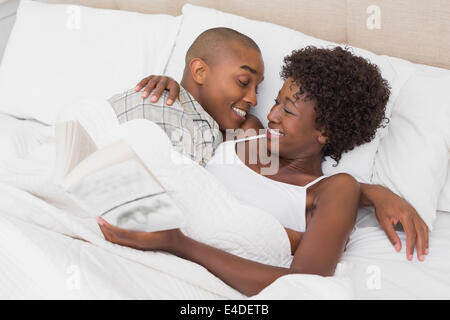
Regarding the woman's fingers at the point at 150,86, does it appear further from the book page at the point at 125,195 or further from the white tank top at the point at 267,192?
the book page at the point at 125,195

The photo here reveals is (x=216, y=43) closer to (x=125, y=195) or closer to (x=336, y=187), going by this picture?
(x=336, y=187)

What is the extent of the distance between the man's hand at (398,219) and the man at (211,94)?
432mm

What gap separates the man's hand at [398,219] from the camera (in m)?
1.09

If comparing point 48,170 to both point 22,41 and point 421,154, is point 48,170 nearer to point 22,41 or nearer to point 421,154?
point 22,41

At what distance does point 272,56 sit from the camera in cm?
144

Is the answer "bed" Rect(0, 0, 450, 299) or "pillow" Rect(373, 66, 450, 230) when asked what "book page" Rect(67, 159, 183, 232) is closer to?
"bed" Rect(0, 0, 450, 299)

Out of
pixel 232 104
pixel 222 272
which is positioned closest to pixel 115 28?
pixel 232 104

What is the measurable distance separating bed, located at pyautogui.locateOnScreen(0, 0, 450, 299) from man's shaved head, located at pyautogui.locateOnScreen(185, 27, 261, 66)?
130 mm

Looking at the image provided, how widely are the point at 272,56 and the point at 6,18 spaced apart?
1.20m

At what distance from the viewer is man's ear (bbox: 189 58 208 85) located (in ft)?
4.40

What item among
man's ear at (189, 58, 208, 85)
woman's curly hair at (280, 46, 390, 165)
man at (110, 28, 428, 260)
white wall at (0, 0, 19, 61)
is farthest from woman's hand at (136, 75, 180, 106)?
white wall at (0, 0, 19, 61)

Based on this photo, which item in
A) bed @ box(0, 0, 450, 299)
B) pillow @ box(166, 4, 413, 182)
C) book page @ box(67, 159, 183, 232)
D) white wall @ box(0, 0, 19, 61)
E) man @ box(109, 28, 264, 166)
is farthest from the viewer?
white wall @ box(0, 0, 19, 61)

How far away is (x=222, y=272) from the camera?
3.12 ft

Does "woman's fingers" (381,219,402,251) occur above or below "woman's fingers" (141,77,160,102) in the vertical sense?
below
